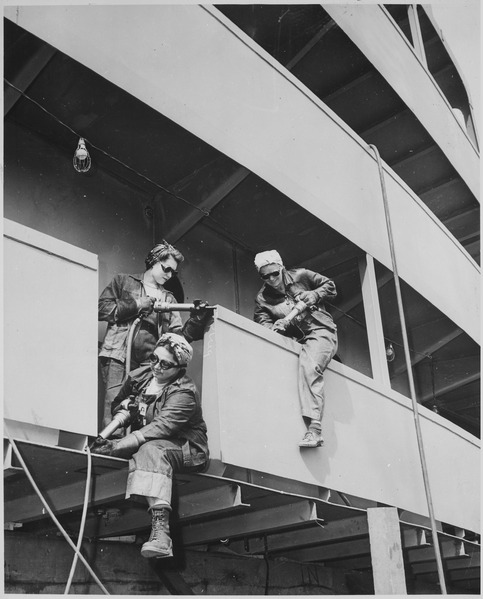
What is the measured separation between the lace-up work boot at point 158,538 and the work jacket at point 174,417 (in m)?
0.46

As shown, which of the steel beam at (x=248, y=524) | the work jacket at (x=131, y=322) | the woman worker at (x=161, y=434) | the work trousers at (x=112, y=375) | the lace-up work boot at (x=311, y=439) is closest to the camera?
the woman worker at (x=161, y=434)

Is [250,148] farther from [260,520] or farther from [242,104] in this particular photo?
[260,520]

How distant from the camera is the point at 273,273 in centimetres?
714

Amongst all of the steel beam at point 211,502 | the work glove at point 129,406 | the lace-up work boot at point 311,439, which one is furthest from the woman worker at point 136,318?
the lace-up work boot at point 311,439

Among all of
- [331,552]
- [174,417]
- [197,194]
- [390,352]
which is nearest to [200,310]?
[174,417]

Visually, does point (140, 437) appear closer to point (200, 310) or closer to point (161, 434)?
point (161, 434)

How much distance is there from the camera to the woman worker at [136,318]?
6020mm

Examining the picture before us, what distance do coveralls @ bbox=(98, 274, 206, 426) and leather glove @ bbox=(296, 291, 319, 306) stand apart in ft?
4.05

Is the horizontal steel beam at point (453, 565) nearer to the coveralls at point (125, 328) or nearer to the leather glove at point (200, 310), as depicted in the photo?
the coveralls at point (125, 328)

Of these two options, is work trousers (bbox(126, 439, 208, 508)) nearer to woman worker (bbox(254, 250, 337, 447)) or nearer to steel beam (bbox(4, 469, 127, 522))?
steel beam (bbox(4, 469, 127, 522))

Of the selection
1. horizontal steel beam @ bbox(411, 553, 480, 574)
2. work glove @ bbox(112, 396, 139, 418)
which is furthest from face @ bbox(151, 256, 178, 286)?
horizontal steel beam @ bbox(411, 553, 480, 574)

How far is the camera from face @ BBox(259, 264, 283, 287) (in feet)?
23.4

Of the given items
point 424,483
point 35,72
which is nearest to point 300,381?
point 424,483

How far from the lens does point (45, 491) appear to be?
5316 mm
